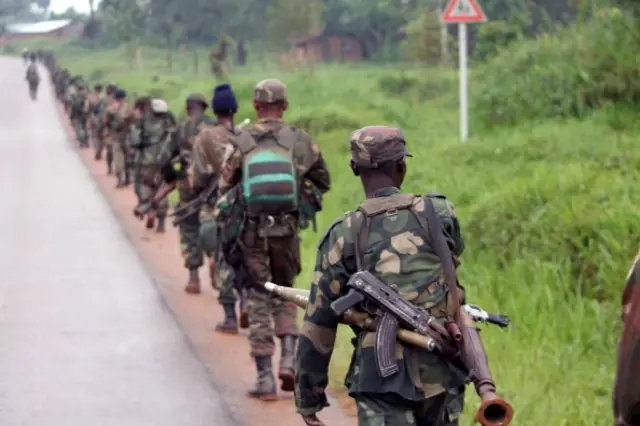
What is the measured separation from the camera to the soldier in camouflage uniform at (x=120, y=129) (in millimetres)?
17203

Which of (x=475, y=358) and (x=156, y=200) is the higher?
(x=475, y=358)

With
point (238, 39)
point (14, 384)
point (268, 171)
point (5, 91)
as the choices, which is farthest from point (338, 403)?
point (238, 39)

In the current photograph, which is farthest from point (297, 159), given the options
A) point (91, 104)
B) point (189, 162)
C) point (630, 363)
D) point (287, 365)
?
point (91, 104)

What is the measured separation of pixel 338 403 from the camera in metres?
6.80

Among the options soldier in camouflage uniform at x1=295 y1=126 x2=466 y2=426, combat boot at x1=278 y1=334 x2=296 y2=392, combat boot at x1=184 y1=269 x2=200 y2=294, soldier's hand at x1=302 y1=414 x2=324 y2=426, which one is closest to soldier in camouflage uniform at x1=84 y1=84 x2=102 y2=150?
combat boot at x1=184 y1=269 x2=200 y2=294

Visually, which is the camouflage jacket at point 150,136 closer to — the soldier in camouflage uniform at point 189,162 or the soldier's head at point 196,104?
the soldier in camouflage uniform at point 189,162

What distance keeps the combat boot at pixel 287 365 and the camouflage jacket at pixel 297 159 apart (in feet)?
3.13

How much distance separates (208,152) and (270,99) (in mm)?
1502

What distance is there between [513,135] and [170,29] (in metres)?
63.7

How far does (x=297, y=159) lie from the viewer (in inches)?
261

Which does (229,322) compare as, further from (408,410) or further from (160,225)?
(160,225)

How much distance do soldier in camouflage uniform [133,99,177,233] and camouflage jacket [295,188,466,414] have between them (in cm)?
775

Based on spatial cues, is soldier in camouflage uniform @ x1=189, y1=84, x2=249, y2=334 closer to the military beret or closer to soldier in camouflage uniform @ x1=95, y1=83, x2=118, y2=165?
the military beret

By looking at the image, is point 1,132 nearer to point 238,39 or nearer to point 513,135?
point 513,135
